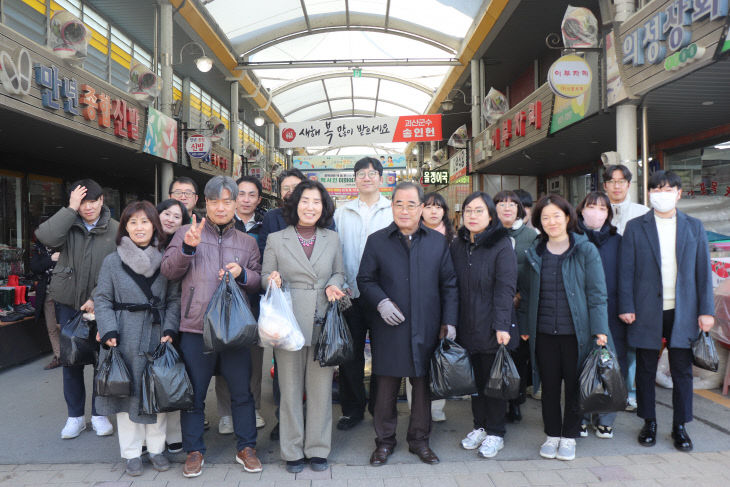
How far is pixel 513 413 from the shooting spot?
151 inches

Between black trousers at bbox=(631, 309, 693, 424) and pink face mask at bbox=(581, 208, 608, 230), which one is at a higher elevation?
pink face mask at bbox=(581, 208, 608, 230)

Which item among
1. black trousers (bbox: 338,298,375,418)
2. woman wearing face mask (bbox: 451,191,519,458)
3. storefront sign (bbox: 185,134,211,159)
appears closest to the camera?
woman wearing face mask (bbox: 451,191,519,458)

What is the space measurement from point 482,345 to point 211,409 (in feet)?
8.27

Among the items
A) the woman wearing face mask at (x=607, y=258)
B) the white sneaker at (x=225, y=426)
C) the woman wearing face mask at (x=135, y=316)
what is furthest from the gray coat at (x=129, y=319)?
the woman wearing face mask at (x=607, y=258)

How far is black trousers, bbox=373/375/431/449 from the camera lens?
10.3 feet

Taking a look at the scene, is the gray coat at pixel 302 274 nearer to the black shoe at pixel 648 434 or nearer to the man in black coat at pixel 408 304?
the man in black coat at pixel 408 304

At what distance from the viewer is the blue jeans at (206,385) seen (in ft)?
9.80

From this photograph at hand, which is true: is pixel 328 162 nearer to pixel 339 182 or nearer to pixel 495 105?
pixel 339 182

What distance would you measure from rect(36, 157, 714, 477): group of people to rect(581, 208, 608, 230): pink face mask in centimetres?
24

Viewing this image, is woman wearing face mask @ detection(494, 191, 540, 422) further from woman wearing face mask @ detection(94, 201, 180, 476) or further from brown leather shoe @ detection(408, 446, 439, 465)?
woman wearing face mask @ detection(94, 201, 180, 476)

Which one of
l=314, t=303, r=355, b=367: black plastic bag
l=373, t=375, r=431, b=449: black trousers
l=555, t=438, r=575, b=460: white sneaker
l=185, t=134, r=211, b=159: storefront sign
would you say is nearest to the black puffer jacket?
l=373, t=375, r=431, b=449: black trousers

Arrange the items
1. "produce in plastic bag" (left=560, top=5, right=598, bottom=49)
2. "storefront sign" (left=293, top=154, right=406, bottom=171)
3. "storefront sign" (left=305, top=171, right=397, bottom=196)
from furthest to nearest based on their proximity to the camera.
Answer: "storefront sign" (left=293, top=154, right=406, bottom=171) → "storefront sign" (left=305, top=171, right=397, bottom=196) → "produce in plastic bag" (left=560, top=5, right=598, bottom=49)

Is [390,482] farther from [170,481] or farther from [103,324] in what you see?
[103,324]

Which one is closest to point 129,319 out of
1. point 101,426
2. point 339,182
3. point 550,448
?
point 101,426
